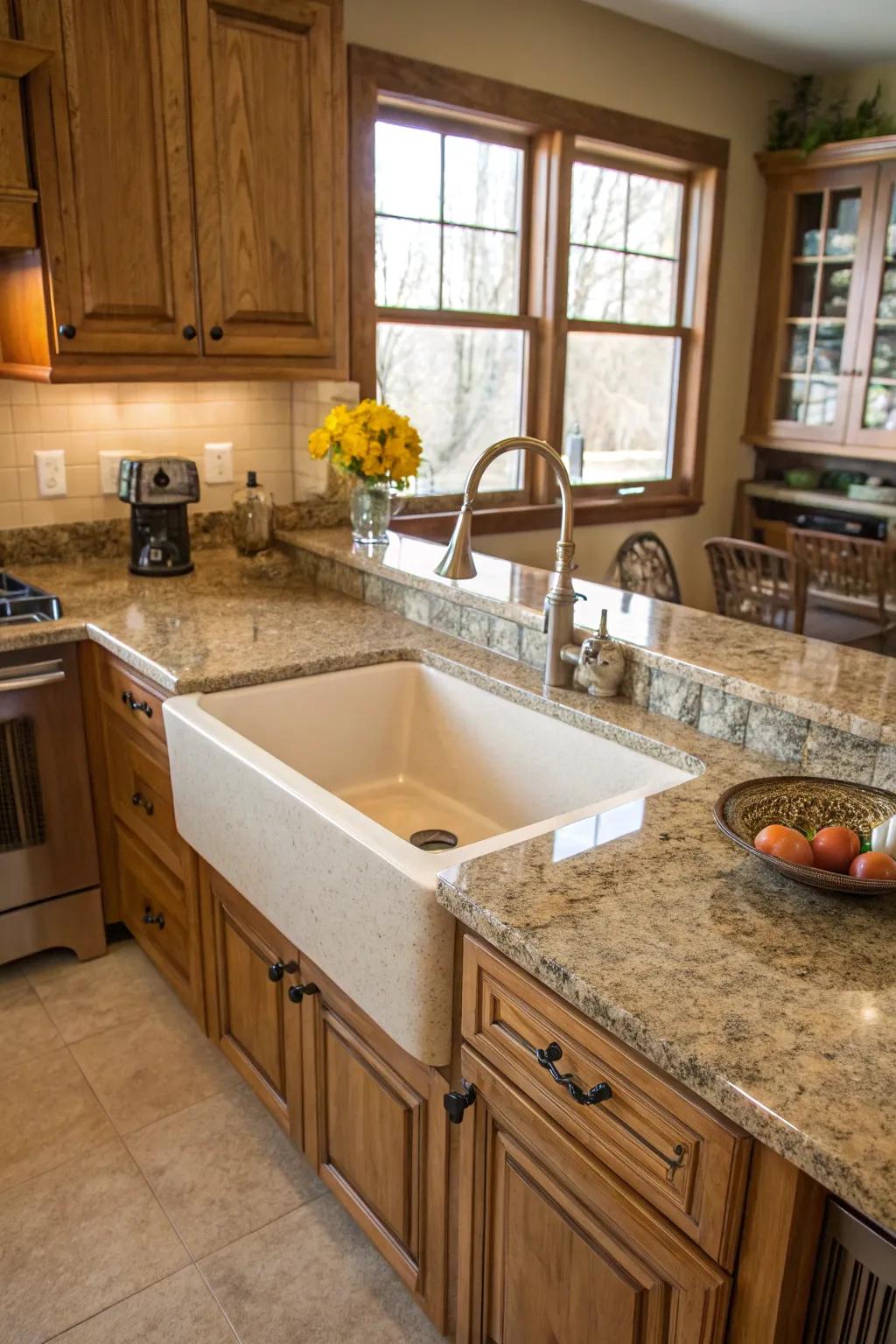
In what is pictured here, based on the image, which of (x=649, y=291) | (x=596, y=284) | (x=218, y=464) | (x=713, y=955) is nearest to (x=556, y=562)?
(x=713, y=955)

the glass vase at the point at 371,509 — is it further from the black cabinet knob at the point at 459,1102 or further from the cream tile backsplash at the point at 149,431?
the black cabinet knob at the point at 459,1102

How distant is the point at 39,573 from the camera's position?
267 cm

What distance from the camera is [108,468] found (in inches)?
109

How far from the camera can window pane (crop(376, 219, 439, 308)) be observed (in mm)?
3295

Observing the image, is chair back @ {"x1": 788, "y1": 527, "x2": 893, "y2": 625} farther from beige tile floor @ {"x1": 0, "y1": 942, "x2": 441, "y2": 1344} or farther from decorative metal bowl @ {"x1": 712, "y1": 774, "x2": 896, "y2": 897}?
beige tile floor @ {"x1": 0, "y1": 942, "x2": 441, "y2": 1344}

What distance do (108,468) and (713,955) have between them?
7.37 feet

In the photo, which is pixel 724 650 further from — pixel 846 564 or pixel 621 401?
pixel 621 401

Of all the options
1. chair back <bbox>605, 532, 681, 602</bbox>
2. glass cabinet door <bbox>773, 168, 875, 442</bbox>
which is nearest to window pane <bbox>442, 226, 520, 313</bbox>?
chair back <bbox>605, 532, 681, 602</bbox>

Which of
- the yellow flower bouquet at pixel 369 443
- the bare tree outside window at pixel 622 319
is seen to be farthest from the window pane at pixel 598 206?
the yellow flower bouquet at pixel 369 443

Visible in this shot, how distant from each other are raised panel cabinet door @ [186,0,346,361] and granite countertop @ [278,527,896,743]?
691 millimetres

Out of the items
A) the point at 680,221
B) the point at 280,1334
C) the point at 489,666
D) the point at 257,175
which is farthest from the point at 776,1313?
the point at 680,221

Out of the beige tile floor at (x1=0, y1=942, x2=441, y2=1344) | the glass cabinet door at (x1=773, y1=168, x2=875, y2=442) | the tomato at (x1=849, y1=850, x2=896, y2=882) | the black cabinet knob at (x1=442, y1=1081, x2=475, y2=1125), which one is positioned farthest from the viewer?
the glass cabinet door at (x1=773, y1=168, x2=875, y2=442)

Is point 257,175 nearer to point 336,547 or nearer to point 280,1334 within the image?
point 336,547

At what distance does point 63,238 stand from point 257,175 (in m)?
0.51
